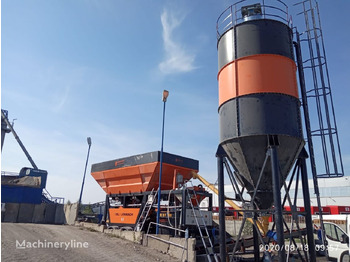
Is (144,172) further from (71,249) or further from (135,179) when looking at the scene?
(71,249)

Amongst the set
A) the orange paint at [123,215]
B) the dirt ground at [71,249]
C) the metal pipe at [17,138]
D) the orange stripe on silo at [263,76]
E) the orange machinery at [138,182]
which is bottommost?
the dirt ground at [71,249]

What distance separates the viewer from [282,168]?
8375 millimetres

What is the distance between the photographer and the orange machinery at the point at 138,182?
13.7 metres

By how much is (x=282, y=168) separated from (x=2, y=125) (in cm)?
4966

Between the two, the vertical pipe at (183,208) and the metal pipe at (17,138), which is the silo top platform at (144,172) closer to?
the vertical pipe at (183,208)

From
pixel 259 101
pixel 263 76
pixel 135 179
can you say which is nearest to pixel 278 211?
pixel 259 101

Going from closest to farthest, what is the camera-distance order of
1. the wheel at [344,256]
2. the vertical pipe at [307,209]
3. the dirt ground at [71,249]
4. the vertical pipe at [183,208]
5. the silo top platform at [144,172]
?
1. the vertical pipe at [307,209]
2. the dirt ground at [71,249]
3. the wheel at [344,256]
4. the vertical pipe at [183,208]
5. the silo top platform at [144,172]

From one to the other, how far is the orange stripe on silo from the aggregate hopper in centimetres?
634

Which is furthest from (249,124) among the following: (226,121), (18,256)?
(18,256)

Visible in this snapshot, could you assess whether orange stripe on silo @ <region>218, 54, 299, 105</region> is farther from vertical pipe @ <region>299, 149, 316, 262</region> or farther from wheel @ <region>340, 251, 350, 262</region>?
wheel @ <region>340, 251, 350, 262</region>

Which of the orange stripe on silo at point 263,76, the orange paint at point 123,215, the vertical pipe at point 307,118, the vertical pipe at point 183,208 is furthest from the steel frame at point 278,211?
the orange paint at point 123,215

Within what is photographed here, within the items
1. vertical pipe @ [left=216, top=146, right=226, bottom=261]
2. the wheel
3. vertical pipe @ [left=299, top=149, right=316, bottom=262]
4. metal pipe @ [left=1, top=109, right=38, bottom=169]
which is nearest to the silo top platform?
vertical pipe @ [left=216, top=146, right=226, bottom=261]

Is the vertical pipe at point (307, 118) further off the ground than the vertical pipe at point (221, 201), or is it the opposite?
the vertical pipe at point (307, 118)

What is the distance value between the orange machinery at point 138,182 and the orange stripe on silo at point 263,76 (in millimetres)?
6265
